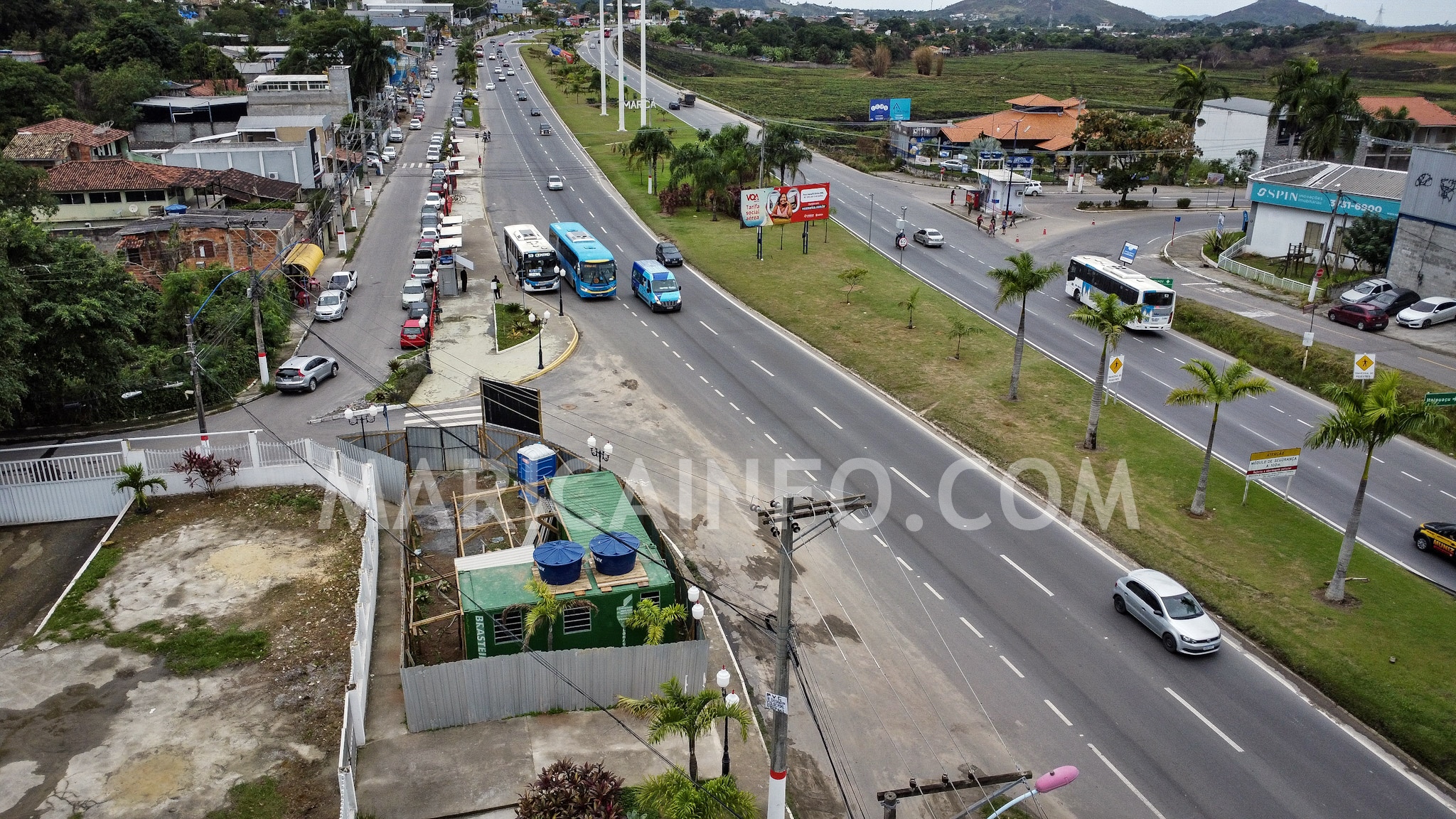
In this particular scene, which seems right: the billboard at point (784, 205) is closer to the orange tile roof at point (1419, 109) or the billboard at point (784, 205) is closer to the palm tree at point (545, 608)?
the palm tree at point (545, 608)

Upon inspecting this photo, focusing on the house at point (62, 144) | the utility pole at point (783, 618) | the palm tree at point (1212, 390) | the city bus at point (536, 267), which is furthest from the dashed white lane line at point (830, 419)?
the house at point (62, 144)

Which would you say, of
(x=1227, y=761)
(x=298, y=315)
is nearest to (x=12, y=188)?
(x=298, y=315)

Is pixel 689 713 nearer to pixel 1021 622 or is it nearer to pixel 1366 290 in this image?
pixel 1021 622

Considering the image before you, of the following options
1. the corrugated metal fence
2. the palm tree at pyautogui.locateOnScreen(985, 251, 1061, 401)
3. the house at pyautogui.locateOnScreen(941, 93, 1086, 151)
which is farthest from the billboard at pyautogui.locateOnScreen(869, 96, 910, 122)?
the corrugated metal fence

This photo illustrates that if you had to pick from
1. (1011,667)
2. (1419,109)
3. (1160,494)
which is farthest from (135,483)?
(1419,109)

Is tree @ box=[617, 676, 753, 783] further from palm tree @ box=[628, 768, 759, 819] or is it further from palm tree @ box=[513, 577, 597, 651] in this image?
palm tree @ box=[513, 577, 597, 651]
